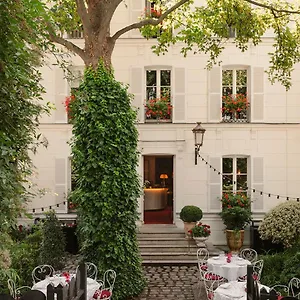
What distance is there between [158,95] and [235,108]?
223 centimetres

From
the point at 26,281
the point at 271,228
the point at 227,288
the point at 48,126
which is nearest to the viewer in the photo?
the point at 227,288

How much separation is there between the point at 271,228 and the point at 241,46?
4.71 meters

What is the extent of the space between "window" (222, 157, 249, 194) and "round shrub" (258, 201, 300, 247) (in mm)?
1749

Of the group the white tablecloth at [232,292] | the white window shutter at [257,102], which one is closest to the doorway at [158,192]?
the white window shutter at [257,102]

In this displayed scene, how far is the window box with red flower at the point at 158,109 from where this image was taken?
47.8ft

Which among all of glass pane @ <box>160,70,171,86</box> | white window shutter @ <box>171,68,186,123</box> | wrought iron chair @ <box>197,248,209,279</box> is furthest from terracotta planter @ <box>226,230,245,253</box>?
glass pane @ <box>160,70,171,86</box>

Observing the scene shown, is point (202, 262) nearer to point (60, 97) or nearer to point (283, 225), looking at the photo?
point (283, 225)

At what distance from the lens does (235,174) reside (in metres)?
14.9

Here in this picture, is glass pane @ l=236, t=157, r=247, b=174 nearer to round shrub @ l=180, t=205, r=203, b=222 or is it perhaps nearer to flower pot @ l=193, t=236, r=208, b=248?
round shrub @ l=180, t=205, r=203, b=222

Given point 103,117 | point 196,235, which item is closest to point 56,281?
point 103,117

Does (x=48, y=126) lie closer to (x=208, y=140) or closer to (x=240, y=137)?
(x=208, y=140)

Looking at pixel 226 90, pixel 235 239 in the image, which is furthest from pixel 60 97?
pixel 235 239

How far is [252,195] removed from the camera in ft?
48.5

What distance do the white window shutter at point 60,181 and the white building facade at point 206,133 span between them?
0.03m
